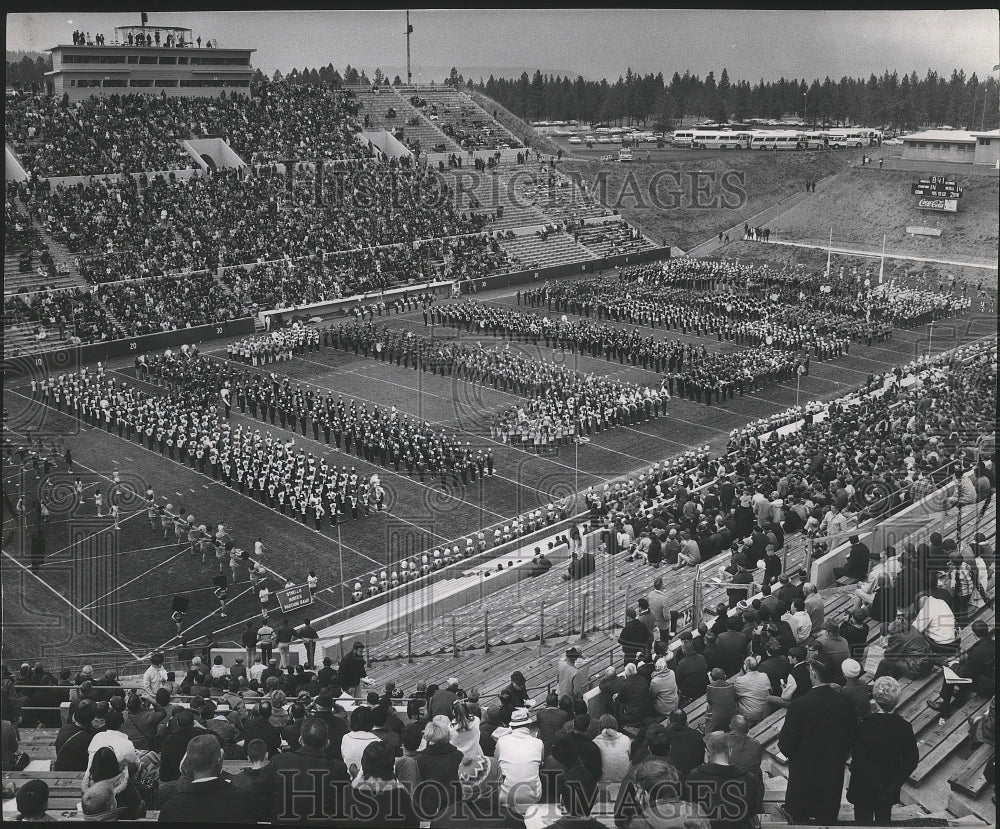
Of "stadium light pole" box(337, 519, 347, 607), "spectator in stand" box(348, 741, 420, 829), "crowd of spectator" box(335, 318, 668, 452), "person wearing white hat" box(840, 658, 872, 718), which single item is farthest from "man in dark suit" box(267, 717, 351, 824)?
"crowd of spectator" box(335, 318, 668, 452)

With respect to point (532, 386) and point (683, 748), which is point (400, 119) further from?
point (683, 748)

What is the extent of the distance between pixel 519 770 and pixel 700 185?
49.8m

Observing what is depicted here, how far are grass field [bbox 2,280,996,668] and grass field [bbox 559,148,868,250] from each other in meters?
24.9

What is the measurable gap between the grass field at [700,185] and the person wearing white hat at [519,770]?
A: 1740 inches

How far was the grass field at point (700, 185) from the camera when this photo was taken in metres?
49.3

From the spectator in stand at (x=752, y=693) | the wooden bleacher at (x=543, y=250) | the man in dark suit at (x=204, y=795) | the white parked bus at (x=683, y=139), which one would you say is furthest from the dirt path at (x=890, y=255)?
the man in dark suit at (x=204, y=795)

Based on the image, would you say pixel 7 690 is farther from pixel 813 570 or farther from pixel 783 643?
pixel 813 570

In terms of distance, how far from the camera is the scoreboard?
4131 cm

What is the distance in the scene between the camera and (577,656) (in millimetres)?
7094

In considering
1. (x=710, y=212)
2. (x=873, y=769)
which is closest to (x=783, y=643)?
(x=873, y=769)

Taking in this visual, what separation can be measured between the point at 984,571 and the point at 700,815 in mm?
4947

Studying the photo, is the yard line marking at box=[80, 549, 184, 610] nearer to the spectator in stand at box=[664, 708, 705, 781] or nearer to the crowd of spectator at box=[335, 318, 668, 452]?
the crowd of spectator at box=[335, 318, 668, 452]

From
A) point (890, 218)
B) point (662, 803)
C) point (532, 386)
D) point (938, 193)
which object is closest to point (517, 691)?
point (662, 803)

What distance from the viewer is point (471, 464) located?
18.4m
